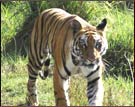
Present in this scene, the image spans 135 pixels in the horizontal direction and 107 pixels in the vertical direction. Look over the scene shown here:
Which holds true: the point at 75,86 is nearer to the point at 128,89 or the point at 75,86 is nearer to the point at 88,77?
the point at 88,77

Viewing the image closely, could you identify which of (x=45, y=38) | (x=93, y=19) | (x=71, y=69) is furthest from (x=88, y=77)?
(x=93, y=19)

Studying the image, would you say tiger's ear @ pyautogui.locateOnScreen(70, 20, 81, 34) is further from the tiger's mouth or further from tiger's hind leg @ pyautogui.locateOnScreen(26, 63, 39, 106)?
tiger's hind leg @ pyautogui.locateOnScreen(26, 63, 39, 106)

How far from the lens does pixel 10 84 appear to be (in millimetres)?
6082

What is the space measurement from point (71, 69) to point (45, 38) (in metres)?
0.96

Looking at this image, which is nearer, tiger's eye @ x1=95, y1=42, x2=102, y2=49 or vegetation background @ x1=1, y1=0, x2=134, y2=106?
tiger's eye @ x1=95, y1=42, x2=102, y2=49

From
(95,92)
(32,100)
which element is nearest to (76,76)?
(32,100)

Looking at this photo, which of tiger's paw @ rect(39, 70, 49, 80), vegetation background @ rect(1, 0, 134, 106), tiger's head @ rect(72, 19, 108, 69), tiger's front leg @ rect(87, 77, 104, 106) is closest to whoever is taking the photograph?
tiger's head @ rect(72, 19, 108, 69)

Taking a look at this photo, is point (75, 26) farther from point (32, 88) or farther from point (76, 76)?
point (32, 88)

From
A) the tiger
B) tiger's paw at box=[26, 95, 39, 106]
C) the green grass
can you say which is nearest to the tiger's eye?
the tiger

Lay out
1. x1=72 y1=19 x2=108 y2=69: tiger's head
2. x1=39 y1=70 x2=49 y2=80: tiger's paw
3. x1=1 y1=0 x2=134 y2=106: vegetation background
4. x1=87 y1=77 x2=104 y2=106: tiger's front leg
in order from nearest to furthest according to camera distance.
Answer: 1. x1=72 y1=19 x2=108 y2=69: tiger's head
2. x1=87 y1=77 x2=104 y2=106: tiger's front leg
3. x1=1 y1=0 x2=134 y2=106: vegetation background
4. x1=39 y1=70 x2=49 y2=80: tiger's paw

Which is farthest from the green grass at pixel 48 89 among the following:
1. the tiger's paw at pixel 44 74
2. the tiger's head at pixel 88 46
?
the tiger's head at pixel 88 46

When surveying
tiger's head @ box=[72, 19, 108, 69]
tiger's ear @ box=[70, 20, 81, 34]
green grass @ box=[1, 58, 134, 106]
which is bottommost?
green grass @ box=[1, 58, 134, 106]

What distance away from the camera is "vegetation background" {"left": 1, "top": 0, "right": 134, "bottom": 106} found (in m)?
5.27

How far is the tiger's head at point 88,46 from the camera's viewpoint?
173 inches
